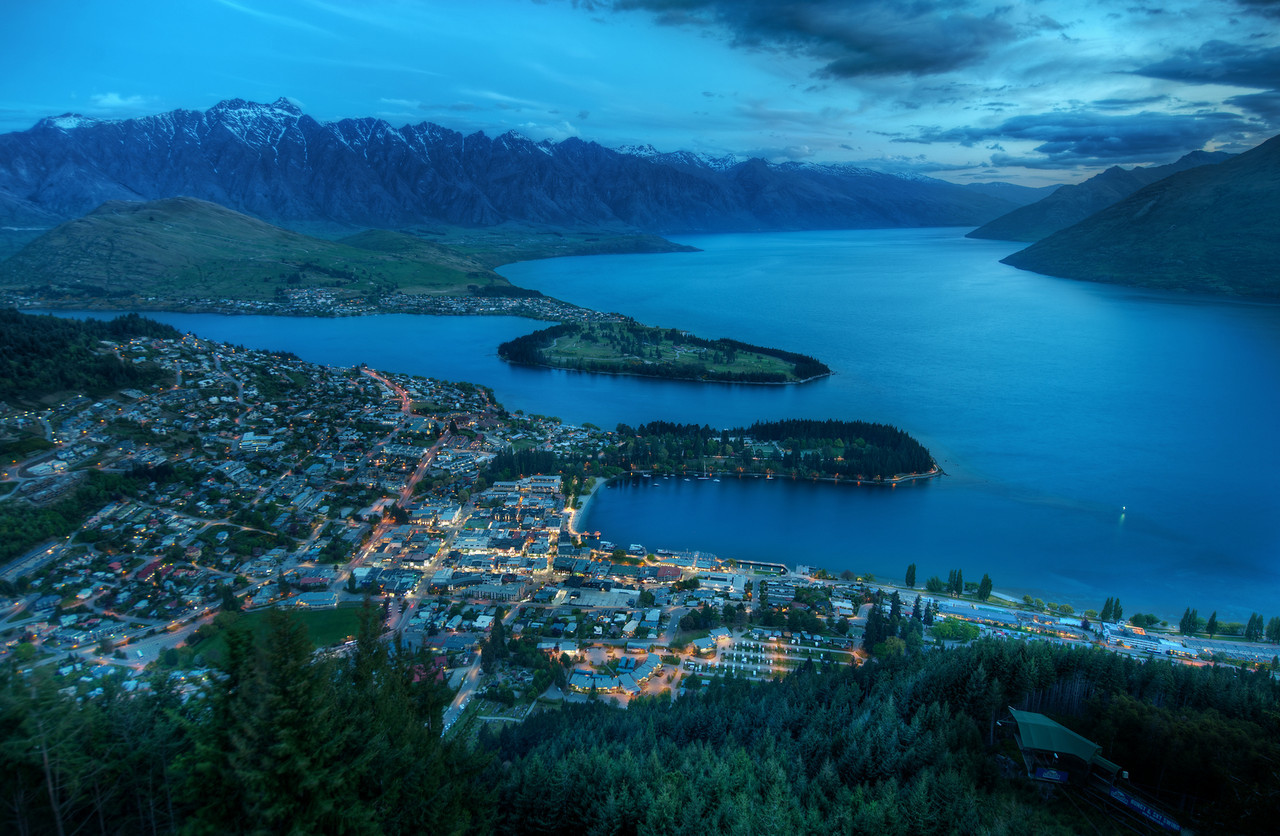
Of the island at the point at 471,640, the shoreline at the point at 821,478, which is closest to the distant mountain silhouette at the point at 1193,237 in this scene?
the shoreline at the point at 821,478

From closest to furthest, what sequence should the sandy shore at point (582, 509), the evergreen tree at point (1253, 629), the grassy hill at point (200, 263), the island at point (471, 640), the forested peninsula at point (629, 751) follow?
the forested peninsula at point (629, 751) < the island at point (471, 640) < the evergreen tree at point (1253, 629) < the sandy shore at point (582, 509) < the grassy hill at point (200, 263)

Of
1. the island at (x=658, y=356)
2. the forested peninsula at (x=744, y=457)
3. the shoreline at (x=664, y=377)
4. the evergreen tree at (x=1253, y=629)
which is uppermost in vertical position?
the island at (x=658, y=356)

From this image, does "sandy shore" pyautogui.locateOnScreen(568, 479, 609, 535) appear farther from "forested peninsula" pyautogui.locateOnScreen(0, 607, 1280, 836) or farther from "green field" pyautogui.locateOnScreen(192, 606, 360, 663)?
"forested peninsula" pyautogui.locateOnScreen(0, 607, 1280, 836)

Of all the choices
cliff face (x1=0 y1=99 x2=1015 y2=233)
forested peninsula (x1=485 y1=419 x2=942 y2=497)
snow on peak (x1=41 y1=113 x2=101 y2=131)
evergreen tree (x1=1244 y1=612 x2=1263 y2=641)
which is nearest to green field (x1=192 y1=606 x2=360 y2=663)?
forested peninsula (x1=485 y1=419 x2=942 y2=497)

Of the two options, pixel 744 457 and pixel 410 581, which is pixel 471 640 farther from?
pixel 744 457

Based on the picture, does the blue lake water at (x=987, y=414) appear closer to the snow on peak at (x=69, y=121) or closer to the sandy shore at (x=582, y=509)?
the sandy shore at (x=582, y=509)

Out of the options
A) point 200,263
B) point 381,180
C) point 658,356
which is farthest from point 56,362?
point 381,180

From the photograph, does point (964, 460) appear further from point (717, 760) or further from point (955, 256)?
point (955, 256)
